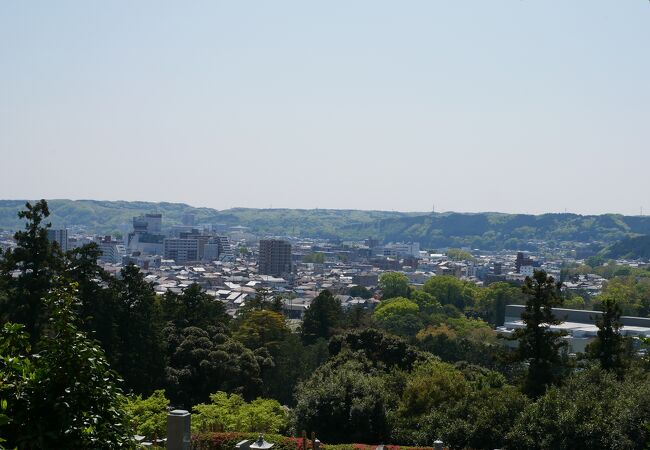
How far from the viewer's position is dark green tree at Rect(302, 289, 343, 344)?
104 feet

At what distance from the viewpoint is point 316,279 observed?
4611 inches

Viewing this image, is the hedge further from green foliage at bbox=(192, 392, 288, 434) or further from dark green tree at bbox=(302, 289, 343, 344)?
dark green tree at bbox=(302, 289, 343, 344)

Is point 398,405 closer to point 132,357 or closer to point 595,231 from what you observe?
point 132,357

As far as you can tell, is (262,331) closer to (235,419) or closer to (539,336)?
(539,336)

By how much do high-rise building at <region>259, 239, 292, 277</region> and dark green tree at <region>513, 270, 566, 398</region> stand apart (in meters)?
108

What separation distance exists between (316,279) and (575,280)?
3588 cm

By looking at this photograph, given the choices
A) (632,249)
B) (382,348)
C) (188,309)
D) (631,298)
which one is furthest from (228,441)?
(632,249)

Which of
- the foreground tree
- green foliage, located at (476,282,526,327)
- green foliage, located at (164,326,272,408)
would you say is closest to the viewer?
the foreground tree

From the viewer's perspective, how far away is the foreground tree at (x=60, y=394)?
12.6 ft

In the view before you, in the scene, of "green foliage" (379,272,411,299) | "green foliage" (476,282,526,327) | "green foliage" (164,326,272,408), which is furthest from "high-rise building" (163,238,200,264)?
"green foliage" (164,326,272,408)

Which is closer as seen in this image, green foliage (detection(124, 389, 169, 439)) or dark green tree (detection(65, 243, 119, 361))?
green foliage (detection(124, 389, 169, 439))

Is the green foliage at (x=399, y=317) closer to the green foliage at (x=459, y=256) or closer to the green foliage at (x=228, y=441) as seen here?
the green foliage at (x=228, y=441)

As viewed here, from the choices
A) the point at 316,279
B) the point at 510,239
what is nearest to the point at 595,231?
the point at 510,239

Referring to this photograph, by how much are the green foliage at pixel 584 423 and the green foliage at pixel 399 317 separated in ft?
94.2
